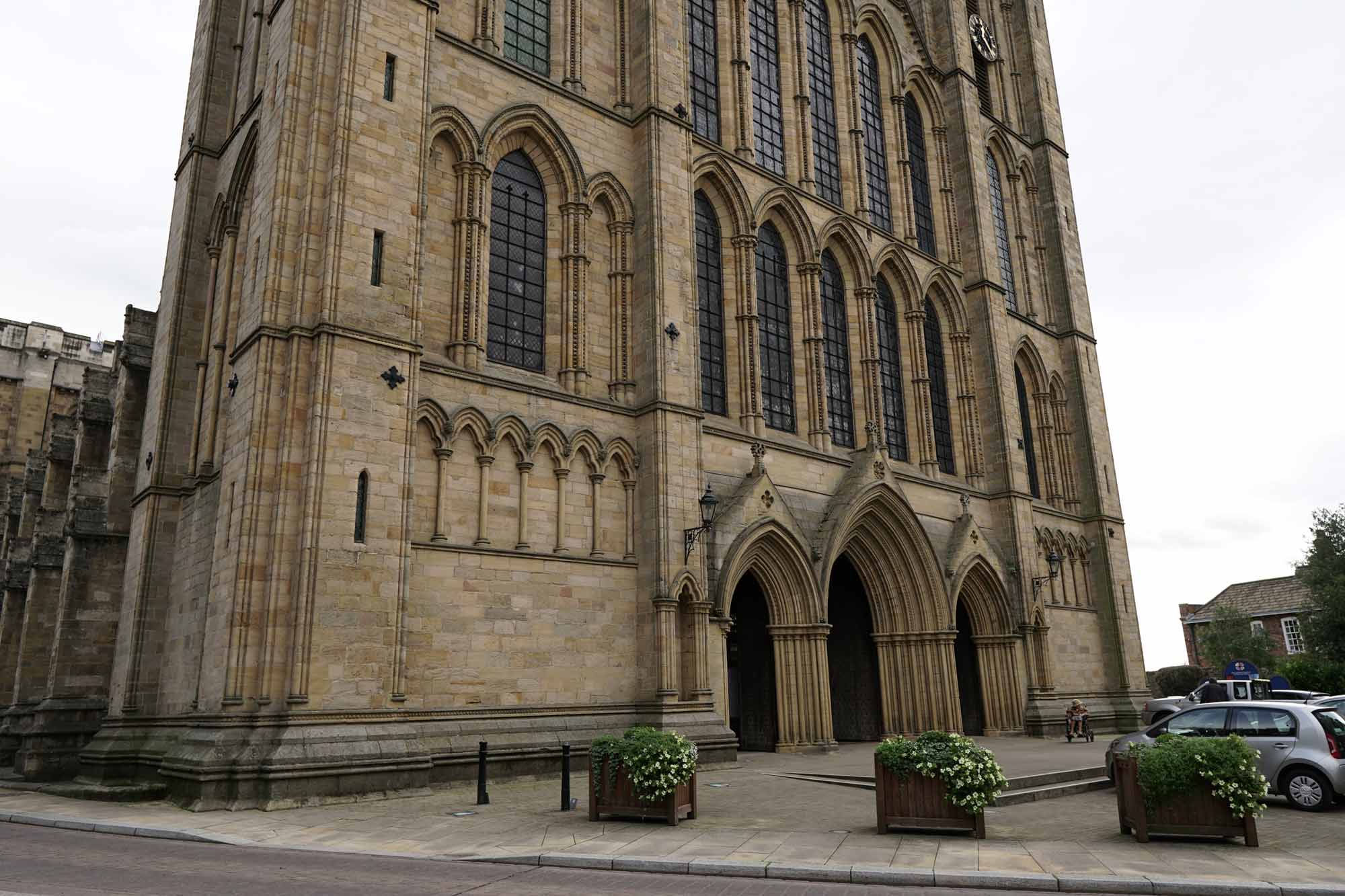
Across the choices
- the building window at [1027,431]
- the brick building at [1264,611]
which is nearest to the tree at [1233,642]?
the brick building at [1264,611]

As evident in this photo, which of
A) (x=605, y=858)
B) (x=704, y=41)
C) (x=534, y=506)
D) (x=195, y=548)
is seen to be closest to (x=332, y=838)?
(x=605, y=858)

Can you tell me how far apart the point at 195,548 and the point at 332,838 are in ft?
31.4

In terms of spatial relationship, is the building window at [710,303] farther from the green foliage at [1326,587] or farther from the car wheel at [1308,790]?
the green foliage at [1326,587]

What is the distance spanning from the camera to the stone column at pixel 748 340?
23.1m

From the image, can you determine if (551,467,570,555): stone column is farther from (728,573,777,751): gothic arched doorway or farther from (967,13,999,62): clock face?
(967,13,999,62): clock face

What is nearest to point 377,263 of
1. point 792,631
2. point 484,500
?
point 484,500

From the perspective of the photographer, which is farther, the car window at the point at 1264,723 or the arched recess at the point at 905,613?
the arched recess at the point at 905,613

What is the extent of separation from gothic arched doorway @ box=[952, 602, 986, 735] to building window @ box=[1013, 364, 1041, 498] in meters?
6.06

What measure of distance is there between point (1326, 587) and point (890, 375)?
2828 centimetres

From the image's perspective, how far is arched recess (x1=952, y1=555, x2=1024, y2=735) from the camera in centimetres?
2786

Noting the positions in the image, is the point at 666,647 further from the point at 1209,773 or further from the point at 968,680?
the point at 968,680

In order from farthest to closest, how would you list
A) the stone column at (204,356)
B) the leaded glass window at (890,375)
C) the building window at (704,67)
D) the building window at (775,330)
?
1. the leaded glass window at (890,375)
2. the building window at (704,67)
3. the building window at (775,330)
4. the stone column at (204,356)

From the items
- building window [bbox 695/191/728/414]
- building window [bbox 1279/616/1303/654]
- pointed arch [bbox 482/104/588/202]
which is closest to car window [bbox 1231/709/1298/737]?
building window [bbox 695/191/728/414]

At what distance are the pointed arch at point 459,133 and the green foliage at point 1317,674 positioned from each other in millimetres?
38243
